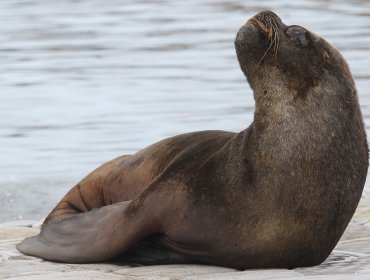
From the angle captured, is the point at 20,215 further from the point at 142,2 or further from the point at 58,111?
the point at 142,2

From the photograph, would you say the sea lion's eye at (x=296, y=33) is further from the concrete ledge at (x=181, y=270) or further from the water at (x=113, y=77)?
the water at (x=113, y=77)

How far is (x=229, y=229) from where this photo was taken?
6289 mm

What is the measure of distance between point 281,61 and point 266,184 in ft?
1.95

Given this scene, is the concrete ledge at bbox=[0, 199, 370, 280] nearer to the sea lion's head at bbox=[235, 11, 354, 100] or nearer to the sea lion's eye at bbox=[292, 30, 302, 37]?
the sea lion's head at bbox=[235, 11, 354, 100]

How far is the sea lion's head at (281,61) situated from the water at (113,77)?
119 inches

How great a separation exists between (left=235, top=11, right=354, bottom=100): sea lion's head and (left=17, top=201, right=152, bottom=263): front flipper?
86 cm

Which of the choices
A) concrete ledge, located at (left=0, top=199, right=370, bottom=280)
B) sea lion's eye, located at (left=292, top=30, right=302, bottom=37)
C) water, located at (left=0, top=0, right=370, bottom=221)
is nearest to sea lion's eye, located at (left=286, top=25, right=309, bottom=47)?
sea lion's eye, located at (left=292, top=30, right=302, bottom=37)

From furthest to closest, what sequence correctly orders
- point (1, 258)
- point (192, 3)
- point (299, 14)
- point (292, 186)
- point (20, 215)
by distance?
point (192, 3) → point (299, 14) → point (20, 215) → point (1, 258) → point (292, 186)

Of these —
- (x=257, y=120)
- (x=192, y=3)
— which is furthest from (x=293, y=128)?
(x=192, y=3)

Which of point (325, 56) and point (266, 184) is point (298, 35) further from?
point (266, 184)

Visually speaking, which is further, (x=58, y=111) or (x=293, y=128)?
(x=58, y=111)

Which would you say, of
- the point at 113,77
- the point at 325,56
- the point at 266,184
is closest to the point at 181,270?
the point at 266,184

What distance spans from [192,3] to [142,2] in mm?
923

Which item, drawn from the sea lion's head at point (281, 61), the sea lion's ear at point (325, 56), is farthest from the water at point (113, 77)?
the sea lion's ear at point (325, 56)
